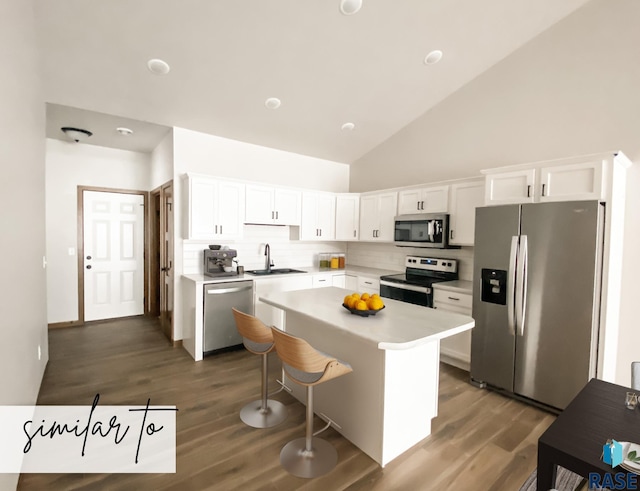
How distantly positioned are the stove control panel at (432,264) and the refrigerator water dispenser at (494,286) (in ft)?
3.14

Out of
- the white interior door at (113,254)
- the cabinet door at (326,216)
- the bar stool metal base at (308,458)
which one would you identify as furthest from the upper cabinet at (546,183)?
the white interior door at (113,254)

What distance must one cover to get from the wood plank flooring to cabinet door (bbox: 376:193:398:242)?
1.92m

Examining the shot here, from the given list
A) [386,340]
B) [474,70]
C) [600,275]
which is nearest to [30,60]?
[386,340]

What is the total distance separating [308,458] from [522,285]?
2.28 m

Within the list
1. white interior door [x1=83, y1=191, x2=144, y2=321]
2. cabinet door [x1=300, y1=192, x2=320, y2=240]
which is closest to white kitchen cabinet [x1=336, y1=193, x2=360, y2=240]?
cabinet door [x1=300, y1=192, x2=320, y2=240]

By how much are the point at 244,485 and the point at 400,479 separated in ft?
3.11

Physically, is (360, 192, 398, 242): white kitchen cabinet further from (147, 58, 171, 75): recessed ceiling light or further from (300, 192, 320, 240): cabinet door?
(147, 58, 171, 75): recessed ceiling light

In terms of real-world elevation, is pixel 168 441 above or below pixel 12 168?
below

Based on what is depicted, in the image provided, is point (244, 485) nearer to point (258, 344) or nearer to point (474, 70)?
point (258, 344)

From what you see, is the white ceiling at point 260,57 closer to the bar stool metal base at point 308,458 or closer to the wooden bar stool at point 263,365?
the wooden bar stool at point 263,365

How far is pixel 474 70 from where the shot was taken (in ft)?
12.8

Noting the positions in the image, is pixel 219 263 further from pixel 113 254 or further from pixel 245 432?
pixel 113 254

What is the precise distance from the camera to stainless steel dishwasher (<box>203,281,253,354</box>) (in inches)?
151

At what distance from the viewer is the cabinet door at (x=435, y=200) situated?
13.2ft
